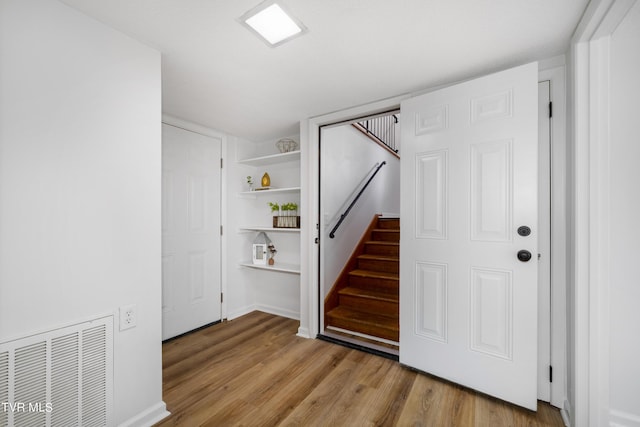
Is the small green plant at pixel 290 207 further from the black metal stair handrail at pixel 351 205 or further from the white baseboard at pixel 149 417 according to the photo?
the white baseboard at pixel 149 417

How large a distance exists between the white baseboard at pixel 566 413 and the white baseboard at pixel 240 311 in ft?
9.63

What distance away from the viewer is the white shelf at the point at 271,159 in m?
3.03

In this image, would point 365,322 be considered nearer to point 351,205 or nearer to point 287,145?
point 351,205

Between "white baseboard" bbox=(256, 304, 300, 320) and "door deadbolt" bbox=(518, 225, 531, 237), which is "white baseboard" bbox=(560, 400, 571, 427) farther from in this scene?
"white baseboard" bbox=(256, 304, 300, 320)

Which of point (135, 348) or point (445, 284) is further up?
point (445, 284)

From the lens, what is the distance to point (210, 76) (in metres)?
1.88

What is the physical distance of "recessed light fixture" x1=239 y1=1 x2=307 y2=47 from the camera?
1.27 metres

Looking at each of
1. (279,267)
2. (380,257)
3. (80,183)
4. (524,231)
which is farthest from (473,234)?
(80,183)

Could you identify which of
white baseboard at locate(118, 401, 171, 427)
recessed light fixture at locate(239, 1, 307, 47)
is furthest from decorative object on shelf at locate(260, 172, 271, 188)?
white baseboard at locate(118, 401, 171, 427)

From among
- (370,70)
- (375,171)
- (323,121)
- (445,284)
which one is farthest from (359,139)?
(445,284)

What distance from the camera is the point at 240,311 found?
331 cm

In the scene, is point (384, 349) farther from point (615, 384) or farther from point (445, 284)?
point (615, 384)

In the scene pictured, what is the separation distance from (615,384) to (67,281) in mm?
2832

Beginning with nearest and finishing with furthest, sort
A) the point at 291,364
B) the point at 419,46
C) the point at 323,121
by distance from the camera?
the point at 419,46 < the point at 291,364 < the point at 323,121
